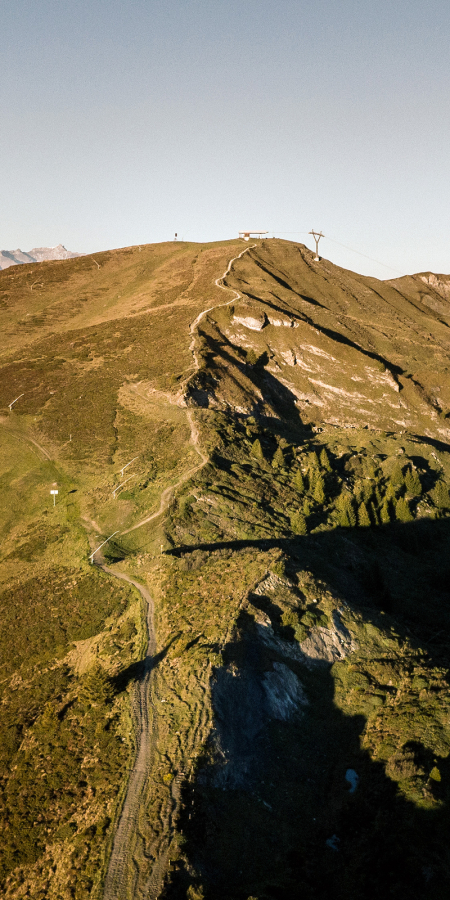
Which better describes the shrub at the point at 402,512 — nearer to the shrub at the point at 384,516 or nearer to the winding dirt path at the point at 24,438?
the shrub at the point at 384,516

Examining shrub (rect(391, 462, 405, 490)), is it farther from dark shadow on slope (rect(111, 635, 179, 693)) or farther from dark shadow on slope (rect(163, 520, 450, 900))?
dark shadow on slope (rect(111, 635, 179, 693))

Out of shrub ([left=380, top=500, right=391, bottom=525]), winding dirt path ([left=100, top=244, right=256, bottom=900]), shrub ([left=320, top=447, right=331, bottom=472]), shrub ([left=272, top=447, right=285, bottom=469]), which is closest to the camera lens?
winding dirt path ([left=100, top=244, right=256, bottom=900])

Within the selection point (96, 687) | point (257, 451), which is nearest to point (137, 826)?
point (96, 687)

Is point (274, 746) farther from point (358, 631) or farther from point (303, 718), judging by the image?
point (358, 631)

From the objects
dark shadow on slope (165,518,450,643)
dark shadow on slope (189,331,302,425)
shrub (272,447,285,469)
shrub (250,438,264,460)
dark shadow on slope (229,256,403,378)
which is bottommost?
dark shadow on slope (165,518,450,643)

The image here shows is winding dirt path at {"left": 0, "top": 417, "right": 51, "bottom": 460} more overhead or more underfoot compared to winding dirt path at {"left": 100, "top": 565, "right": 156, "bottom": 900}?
more overhead

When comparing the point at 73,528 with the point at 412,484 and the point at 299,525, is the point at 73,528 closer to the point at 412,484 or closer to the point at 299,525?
the point at 299,525

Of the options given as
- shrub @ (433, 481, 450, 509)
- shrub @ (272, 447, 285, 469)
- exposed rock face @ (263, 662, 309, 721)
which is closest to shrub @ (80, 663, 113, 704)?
exposed rock face @ (263, 662, 309, 721)

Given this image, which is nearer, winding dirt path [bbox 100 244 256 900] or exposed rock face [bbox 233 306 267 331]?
winding dirt path [bbox 100 244 256 900]
